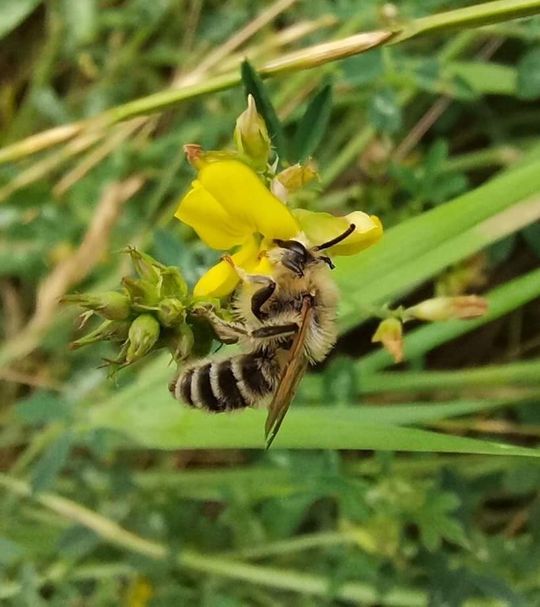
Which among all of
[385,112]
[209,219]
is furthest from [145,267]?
[385,112]

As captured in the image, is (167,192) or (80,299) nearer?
(80,299)

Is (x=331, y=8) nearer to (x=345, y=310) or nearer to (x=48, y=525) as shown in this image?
(x=345, y=310)


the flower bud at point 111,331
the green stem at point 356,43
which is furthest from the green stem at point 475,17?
the flower bud at point 111,331

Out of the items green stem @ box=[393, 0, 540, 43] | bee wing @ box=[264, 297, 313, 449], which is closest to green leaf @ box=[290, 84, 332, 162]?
green stem @ box=[393, 0, 540, 43]

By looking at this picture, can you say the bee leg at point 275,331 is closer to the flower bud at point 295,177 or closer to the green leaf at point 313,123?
the flower bud at point 295,177

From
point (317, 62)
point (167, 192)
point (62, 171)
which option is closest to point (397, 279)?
point (317, 62)

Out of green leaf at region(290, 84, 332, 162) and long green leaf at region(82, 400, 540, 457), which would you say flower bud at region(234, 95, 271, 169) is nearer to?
green leaf at region(290, 84, 332, 162)
